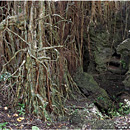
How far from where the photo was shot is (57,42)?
15.4 ft

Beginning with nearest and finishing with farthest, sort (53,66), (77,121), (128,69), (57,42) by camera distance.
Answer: (77,121)
(53,66)
(57,42)
(128,69)

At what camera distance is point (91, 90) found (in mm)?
4930

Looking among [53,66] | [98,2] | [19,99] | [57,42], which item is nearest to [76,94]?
[53,66]

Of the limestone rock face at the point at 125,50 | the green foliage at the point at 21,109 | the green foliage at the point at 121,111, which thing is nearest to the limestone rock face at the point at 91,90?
the green foliage at the point at 121,111

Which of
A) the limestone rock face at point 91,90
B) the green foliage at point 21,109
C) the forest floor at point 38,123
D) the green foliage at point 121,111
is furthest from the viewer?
the limestone rock face at point 91,90

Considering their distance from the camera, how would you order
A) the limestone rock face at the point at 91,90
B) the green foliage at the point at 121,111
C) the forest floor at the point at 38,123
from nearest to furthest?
the forest floor at the point at 38,123, the green foliage at the point at 121,111, the limestone rock face at the point at 91,90

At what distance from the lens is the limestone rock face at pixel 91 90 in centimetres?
482

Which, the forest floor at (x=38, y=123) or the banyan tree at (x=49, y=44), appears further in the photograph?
the banyan tree at (x=49, y=44)

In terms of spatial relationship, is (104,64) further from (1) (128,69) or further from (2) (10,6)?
(2) (10,6)

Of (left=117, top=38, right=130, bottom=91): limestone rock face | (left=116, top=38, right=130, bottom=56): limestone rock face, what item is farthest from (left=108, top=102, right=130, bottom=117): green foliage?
(left=116, top=38, right=130, bottom=56): limestone rock face

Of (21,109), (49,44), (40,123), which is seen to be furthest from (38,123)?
(49,44)

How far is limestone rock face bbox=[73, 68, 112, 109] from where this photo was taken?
482 centimetres

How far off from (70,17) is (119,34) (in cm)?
138

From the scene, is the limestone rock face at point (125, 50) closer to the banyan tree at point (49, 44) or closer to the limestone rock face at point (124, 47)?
the limestone rock face at point (124, 47)
